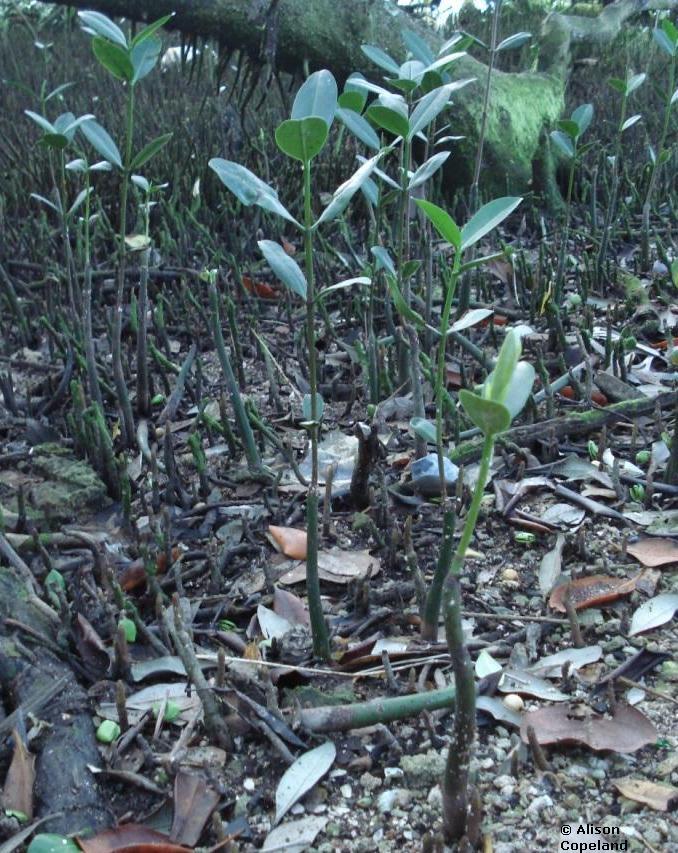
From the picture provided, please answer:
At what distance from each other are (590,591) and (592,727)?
14.0 inches

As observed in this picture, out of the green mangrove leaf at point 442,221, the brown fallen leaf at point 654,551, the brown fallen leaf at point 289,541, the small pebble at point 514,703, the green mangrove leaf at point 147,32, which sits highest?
the green mangrove leaf at point 147,32

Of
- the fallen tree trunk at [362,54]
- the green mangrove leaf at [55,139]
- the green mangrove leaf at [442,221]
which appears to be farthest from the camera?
the fallen tree trunk at [362,54]

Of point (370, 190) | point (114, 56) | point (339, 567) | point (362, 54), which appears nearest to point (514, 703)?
point (339, 567)

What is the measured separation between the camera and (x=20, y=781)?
53.7 inches

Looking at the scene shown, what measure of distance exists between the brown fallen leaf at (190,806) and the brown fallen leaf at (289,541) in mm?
613

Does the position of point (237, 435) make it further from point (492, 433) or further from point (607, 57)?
point (607, 57)

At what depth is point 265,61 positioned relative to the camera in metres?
4.41

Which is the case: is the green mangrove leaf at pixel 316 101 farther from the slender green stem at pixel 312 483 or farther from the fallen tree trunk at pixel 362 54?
the fallen tree trunk at pixel 362 54

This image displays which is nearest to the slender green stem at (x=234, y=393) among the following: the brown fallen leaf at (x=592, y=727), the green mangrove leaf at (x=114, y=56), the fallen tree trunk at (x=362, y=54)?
the green mangrove leaf at (x=114, y=56)

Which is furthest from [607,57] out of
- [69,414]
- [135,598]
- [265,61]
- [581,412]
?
[135,598]

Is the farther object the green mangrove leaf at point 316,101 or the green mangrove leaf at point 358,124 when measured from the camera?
the green mangrove leaf at point 358,124

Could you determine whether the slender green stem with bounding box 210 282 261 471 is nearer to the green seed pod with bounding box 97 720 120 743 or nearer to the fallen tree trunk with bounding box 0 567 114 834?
the fallen tree trunk with bounding box 0 567 114 834

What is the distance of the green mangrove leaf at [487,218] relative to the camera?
131 centimetres

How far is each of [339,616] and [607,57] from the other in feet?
20.8
